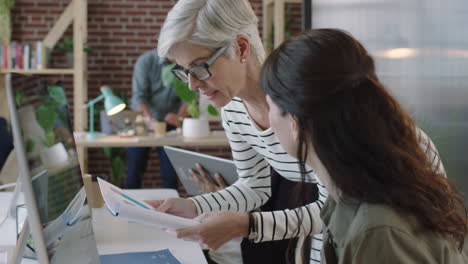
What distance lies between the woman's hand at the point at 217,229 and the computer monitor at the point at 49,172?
0.31 meters

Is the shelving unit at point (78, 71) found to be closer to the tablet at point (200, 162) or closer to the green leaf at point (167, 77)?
the green leaf at point (167, 77)

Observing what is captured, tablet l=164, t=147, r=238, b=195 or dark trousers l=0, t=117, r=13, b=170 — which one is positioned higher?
tablet l=164, t=147, r=238, b=195

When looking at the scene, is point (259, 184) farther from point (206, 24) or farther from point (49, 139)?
point (49, 139)

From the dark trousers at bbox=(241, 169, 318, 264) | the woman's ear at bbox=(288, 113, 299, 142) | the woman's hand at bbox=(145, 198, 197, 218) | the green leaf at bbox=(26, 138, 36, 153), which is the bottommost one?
the dark trousers at bbox=(241, 169, 318, 264)

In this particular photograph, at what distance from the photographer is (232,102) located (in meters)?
1.79

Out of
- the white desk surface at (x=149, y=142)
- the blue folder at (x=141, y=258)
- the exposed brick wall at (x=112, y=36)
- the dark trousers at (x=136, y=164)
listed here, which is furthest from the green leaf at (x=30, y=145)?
the exposed brick wall at (x=112, y=36)

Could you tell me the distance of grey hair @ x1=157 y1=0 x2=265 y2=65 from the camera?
4.91ft

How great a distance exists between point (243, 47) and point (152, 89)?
403 cm

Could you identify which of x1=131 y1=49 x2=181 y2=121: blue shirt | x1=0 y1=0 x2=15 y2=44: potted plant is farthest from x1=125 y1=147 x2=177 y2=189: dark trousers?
x1=0 y1=0 x2=15 y2=44: potted plant

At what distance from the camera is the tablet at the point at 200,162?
2.01 meters

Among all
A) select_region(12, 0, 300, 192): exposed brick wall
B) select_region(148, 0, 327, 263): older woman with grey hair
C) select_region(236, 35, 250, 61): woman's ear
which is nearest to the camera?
select_region(148, 0, 327, 263): older woman with grey hair

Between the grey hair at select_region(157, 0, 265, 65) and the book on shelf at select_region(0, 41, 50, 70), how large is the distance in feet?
14.2

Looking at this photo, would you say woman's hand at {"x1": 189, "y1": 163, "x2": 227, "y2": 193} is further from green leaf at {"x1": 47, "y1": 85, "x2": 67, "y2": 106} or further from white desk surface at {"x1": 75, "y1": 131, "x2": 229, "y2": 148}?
white desk surface at {"x1": 75, "y1": 131, "x2": 229, "y2": 148}

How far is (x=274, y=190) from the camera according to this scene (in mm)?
2076
